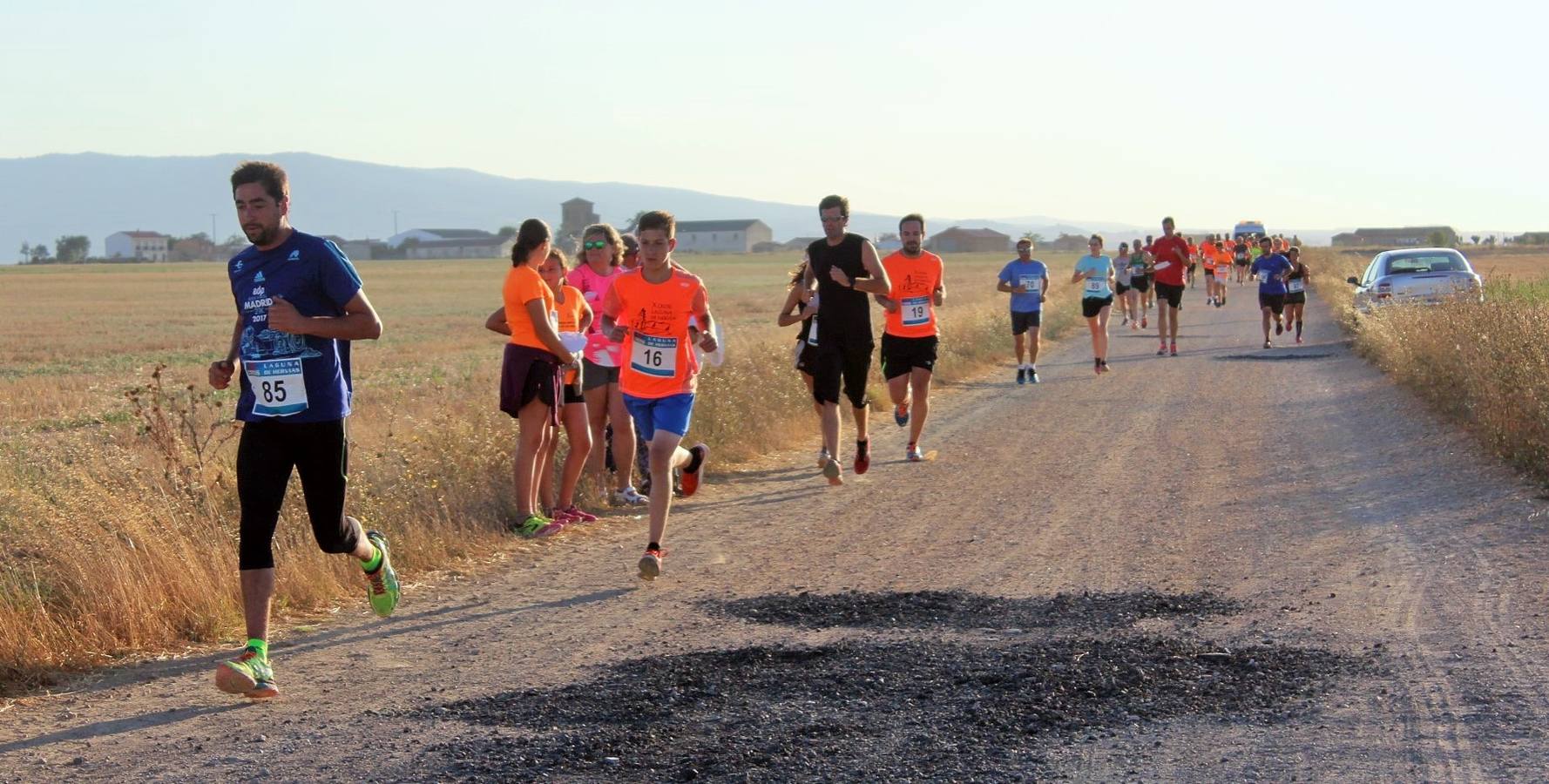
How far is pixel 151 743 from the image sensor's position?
526 cm

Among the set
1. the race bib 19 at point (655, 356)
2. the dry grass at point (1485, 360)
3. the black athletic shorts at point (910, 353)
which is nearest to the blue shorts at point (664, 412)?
the race bib 19 at point (655, 356)

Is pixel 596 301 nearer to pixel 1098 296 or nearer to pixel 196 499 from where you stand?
pixel 196 499

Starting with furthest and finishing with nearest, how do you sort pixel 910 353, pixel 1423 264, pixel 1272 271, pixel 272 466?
pixel 1272 271 < pixel 1423 264 < pixel 910 353 < pixel 272 466

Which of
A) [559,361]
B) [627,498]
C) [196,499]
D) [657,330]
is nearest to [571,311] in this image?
[559,361]

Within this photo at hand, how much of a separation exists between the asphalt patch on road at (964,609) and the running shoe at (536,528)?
7.39 ft

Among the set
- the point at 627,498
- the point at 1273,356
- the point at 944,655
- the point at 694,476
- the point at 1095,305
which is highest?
the point at 1095,305

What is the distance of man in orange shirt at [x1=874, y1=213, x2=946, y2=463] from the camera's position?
12547 millimetres

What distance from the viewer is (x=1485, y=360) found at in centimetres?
1292

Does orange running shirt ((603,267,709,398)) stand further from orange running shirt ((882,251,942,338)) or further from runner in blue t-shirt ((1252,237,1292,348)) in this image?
runner in blue t-shirt ((1252,237,1292,348))

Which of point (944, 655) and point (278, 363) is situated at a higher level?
point (278, 363)

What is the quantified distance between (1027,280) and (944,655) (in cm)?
1402

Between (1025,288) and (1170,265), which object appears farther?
(1170,265)

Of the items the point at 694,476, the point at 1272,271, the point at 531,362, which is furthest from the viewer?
the point at 1272,271

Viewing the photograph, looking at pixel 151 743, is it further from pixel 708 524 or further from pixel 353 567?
pixel 708 524
